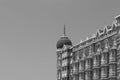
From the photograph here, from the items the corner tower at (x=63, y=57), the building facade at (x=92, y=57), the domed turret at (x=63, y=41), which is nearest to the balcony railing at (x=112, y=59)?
the building facade at (x=92, y=57)

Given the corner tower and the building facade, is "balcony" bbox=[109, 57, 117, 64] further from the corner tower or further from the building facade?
the corner tower

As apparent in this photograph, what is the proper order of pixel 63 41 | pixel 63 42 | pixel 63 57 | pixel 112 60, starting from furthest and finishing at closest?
pixel 63 41, pixel 63 42, pixel 63 57, pixel 112 60

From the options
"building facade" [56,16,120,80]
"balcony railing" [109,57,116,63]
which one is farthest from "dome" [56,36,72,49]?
"balcony railing" [109,57,116,63]

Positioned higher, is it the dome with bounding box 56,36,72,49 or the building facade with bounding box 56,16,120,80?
the dome with bounding box 56,36,72,49

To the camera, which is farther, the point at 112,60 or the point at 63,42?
the point at 63,42

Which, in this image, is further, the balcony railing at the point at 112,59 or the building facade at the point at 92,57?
the building facade at the point at 92,57

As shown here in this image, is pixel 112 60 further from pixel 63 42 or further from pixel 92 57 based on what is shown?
pixel 63 42

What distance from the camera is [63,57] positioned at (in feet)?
376

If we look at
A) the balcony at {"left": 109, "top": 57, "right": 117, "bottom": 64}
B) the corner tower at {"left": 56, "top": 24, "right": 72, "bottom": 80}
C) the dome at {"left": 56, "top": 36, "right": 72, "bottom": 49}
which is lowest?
the balcony at {"left": 109, "top": 57, "right": 117, "bottom": 64}

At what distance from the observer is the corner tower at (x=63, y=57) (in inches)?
4419

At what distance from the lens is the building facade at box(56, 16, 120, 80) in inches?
3345

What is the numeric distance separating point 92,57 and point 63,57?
20123 mm

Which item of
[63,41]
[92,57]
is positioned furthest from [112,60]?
[63,41]

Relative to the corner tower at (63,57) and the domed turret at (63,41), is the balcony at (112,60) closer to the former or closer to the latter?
the corner tower at (63,57)
